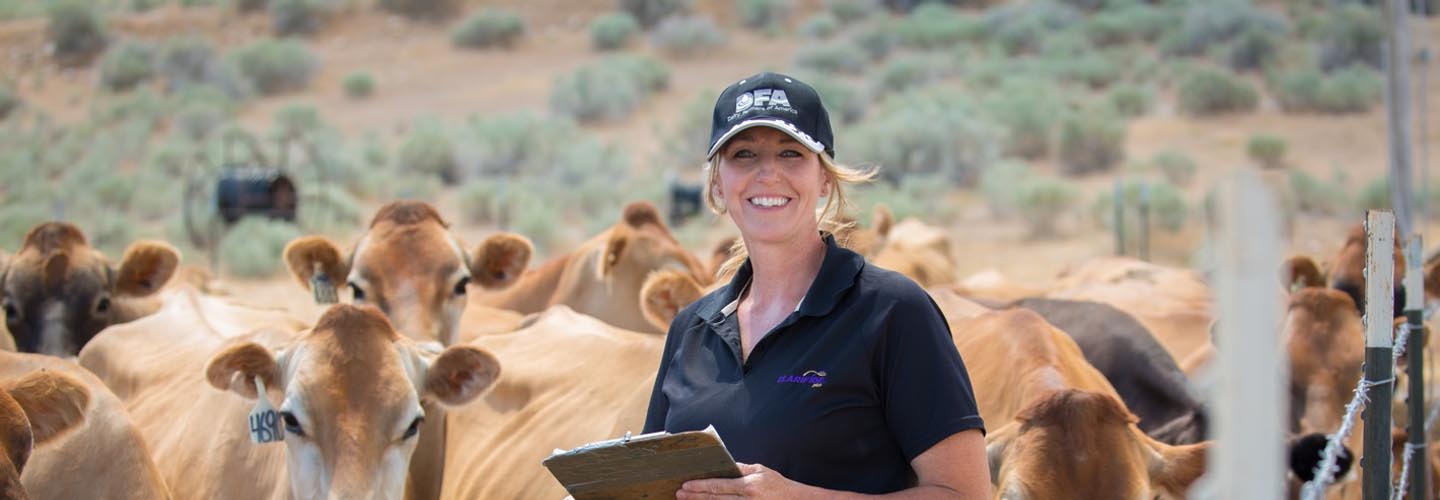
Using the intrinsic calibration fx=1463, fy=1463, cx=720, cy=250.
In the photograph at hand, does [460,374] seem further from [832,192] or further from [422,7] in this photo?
[422,7]

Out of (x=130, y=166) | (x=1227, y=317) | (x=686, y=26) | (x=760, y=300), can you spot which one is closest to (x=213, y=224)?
(x=130, y=166)

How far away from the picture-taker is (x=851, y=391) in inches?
120

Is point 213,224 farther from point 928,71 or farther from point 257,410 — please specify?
point 928,71

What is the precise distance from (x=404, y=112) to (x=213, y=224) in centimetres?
1912

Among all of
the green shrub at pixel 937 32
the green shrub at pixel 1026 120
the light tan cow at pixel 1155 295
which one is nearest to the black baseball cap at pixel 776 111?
the light tan cow at pixel 1155 295

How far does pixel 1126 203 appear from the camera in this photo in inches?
957

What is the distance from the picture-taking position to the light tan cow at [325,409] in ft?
14.9

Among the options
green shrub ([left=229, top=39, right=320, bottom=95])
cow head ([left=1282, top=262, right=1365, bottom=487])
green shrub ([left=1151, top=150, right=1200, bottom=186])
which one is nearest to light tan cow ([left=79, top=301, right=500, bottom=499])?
cow head ([left=1282, top=262, right=1365, bottom=487])

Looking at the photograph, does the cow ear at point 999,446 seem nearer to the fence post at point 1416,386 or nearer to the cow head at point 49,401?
the fence post at point 1416,386

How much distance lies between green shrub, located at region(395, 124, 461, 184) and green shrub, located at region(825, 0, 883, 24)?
73.0 ft

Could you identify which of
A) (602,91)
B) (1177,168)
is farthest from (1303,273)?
(602,91)

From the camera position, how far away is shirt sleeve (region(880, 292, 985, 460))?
2.97m

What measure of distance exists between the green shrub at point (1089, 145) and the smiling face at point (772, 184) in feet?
91.2

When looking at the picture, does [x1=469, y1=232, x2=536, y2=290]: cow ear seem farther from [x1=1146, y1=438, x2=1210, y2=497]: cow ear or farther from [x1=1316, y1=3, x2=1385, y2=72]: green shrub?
[x1=1316, y1=3, x2=1385, y2=72]: green shrub
